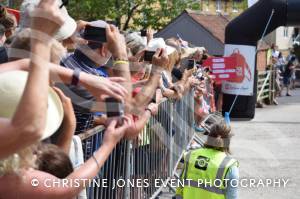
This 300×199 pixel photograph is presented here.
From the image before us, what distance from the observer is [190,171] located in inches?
180

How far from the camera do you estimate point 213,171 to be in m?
4.41

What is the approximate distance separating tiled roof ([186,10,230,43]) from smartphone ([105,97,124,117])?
1991cm

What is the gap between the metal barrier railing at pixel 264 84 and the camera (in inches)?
710

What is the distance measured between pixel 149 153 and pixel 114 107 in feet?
8.41

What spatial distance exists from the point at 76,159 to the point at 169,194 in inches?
128

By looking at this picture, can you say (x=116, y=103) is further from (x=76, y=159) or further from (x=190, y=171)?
(x=190, y=171)

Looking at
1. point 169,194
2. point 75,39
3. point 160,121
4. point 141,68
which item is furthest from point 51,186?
point 169,194

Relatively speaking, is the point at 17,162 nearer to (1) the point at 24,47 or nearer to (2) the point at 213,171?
(1) the point at 24,47

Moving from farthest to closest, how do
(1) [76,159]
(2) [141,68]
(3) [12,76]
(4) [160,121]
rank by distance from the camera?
1. (4) [160,121]
2. (2) [141,68]
3. (1) [76,159]
4. (3) [12,76]

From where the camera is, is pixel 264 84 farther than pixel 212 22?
No

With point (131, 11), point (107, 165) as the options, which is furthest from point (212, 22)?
point (107, 165)

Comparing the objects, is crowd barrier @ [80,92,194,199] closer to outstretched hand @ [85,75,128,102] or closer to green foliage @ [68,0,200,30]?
outstretched hand @ [85,75,128,102]

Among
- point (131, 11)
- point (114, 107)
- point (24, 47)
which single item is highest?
point (24, 47)

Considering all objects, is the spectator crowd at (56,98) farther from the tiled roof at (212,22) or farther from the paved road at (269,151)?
the tiled roof at (212,22)
